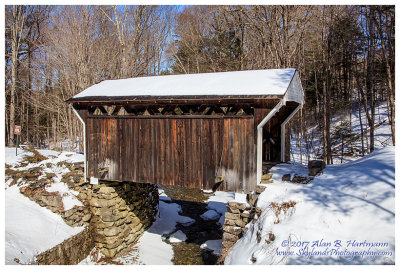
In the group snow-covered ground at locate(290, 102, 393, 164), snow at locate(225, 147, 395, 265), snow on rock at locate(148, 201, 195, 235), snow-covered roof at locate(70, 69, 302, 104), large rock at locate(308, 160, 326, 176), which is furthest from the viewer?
snow-covered ground at locate(290, 102, 393, 164)

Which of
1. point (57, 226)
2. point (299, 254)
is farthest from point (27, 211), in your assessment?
point (299, 254)

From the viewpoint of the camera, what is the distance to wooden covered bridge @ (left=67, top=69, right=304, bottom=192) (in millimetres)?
Answer: 6516

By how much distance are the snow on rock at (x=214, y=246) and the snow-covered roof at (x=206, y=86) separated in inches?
204

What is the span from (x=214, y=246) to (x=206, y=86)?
541 cm

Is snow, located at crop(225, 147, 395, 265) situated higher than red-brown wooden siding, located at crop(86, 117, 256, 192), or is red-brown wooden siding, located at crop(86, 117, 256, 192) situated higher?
red-brown wooden siding, located at crop(86, 117, 256, 192)

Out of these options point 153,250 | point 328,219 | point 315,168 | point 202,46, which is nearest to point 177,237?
point 153,250

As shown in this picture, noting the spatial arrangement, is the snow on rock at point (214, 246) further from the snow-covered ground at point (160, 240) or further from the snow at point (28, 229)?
the snow at point (28, 229)

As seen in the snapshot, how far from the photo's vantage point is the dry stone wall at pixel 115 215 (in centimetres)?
862

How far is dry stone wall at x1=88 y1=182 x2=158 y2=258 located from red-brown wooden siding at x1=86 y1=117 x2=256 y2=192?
2.98 feet

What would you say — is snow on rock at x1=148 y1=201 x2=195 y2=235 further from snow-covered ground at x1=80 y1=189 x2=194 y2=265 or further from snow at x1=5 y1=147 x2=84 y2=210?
snow at x1=5 y1=147 x2=84 y2=210

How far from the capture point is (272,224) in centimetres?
541

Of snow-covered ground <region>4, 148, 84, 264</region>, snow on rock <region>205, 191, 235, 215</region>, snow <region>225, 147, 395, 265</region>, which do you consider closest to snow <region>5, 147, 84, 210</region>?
snow-covered ground <region>4, 148, 84, 264</region>

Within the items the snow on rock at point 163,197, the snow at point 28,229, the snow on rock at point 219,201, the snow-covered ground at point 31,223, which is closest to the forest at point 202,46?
the snow on rock at point 219,201

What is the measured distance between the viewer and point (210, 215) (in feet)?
38.9
